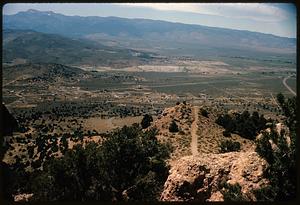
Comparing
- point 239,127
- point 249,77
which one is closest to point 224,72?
point 249,77

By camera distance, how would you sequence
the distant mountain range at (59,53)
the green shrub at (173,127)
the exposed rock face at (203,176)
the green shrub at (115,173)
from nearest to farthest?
the exposed rock face at (203,176), the green shrub at (115,173), the green shrub at (173,127), the distant mountain range at (59,53)

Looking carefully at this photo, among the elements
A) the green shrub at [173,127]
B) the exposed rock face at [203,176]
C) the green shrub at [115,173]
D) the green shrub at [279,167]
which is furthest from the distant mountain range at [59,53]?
the green shrub at [279,167]

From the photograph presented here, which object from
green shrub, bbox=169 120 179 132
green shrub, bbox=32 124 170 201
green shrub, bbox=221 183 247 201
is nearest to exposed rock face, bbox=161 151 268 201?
green shrub, bbox=32 124 170 201

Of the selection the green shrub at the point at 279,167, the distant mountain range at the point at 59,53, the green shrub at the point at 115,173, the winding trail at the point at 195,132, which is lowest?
the distant mountain range at the point at 59,53

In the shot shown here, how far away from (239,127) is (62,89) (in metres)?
67.2

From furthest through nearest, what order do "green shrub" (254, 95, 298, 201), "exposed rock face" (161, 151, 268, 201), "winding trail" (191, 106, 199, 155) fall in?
"winding trail" (191, 106, 199, 155)
"exposed rock face" (161, 151, 268, 201)
"green shrub" (254, 95, 298, 201)

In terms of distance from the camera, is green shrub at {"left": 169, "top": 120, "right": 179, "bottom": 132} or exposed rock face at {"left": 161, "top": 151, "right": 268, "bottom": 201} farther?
green shrub at {"left": 169, "top": 120, "right": 179, "bottom": 132}

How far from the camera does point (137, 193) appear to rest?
11.0 m

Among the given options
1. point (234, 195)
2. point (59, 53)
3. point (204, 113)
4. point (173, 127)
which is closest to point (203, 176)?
point (234, 195)

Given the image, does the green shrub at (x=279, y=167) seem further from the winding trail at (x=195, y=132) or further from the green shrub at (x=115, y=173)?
the winding trail at (x=195, y=132)

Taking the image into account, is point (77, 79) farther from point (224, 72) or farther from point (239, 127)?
point (239, 127)

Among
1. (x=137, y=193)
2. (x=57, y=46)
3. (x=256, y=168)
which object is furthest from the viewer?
(x=57, y=46)

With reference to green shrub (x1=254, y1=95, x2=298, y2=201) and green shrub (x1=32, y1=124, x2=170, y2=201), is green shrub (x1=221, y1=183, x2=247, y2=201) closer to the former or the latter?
green shrub (x1=254, y1=95, x2=298, y2=201)

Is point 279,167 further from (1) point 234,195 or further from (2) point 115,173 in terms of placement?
(2) point 115,173
